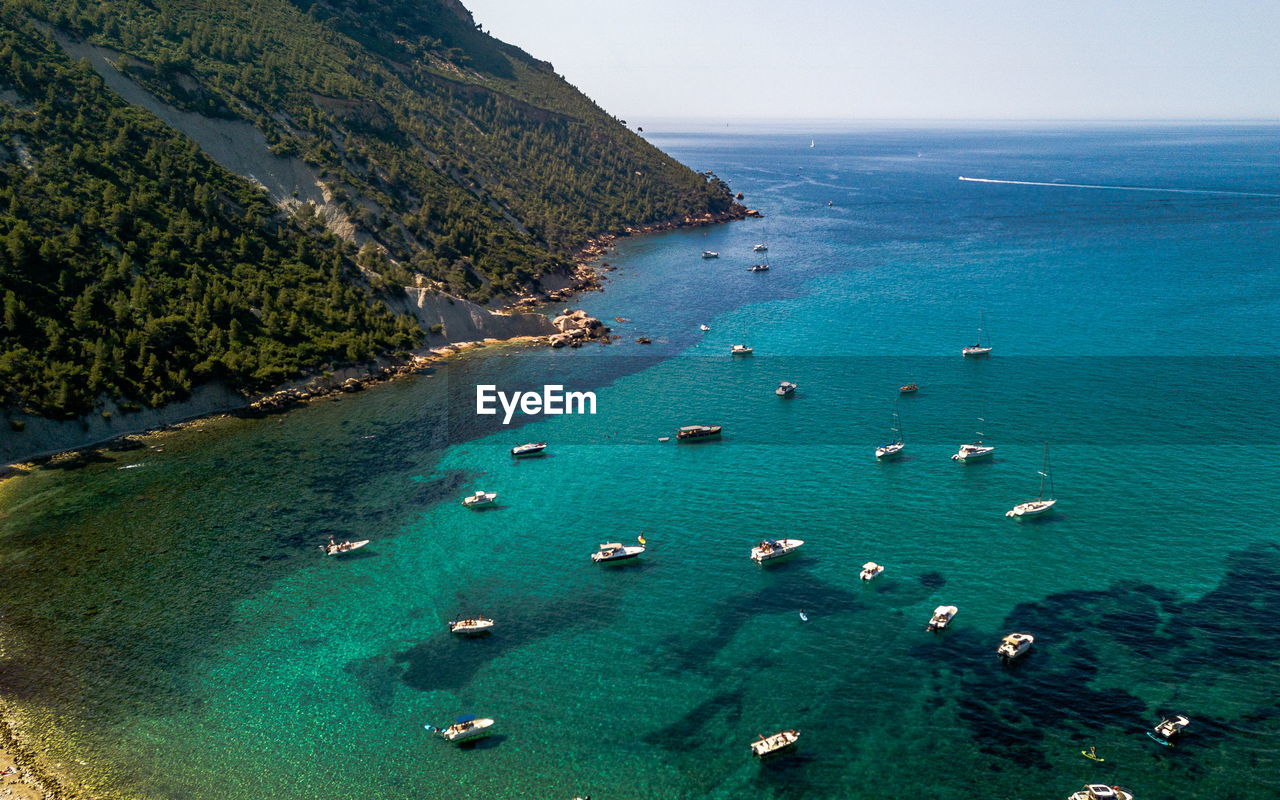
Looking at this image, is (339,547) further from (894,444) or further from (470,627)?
(894,444)

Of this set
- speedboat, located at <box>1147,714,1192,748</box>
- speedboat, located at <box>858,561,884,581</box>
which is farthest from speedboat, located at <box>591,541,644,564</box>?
speedboat, located at <box>1147,714,1192,748</box>

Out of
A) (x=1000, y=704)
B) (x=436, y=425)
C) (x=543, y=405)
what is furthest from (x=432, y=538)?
(x=1000, y=704)

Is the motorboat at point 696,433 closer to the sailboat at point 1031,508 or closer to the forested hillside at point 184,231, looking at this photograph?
the sailboat at point 1031,508

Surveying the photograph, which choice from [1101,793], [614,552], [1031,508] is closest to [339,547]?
[614,552]

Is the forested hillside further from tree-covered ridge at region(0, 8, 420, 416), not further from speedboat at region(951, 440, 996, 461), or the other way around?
speedboat at region(951, 440, 996, 461)

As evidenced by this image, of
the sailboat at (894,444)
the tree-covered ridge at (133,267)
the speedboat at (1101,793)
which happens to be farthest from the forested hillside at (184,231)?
the speedboat at (1101,793)

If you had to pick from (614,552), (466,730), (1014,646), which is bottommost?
(466,730)
